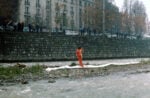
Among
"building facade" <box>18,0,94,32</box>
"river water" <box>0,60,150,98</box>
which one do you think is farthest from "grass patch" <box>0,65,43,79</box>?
"building facade" <box>18,0,94,32</box>

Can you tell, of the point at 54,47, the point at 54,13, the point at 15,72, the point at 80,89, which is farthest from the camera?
the point at 54,13

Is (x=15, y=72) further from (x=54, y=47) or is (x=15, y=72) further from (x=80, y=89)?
(x=54, y=47)

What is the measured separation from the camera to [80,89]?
18984mm

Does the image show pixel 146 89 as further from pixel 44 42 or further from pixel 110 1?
pixel 110 1

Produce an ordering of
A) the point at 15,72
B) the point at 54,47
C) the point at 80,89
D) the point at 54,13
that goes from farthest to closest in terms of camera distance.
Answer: the point at 54,13 < the point at 54,47 < the point at 15,72 < the point at 80,89

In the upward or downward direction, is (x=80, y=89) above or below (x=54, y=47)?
below

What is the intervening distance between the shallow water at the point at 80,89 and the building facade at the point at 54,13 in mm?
49056

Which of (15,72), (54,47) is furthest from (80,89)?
(54,47)

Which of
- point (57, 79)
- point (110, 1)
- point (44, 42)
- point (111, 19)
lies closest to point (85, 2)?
point (110, 1)

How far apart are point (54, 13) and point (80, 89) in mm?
67229

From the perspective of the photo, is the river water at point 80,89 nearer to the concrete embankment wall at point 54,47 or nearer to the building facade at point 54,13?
the concrete embankment wall at point 54,47

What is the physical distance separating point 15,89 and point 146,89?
19.8ft

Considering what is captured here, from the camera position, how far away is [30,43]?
160 feet

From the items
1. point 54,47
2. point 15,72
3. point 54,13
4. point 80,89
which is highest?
point 54,13
